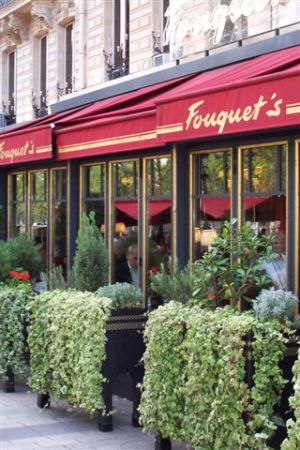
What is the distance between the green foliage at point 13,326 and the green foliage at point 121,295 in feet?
4.75

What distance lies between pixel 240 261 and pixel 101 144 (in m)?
3.23

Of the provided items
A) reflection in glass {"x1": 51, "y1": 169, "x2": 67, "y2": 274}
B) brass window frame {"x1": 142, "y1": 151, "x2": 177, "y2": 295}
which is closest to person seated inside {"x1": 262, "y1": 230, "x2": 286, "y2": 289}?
brass window frame {"x1": 142, "y1": 151, "x2": 177, "y2": 295}

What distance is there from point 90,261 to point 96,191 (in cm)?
282

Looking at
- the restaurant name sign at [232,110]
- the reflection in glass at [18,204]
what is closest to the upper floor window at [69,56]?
the reflection in glass at [18,204]

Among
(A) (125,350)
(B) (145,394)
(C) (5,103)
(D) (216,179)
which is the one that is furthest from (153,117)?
(C) (5,103)

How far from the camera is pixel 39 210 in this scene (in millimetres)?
12594

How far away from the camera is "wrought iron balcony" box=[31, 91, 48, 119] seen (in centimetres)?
1830

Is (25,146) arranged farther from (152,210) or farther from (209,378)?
(209,378)

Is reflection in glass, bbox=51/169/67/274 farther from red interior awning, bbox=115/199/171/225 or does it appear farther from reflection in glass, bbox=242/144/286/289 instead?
reflection in glass, bbox=242/144/286/289

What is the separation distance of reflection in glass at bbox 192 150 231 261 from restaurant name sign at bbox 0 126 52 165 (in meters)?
2.21

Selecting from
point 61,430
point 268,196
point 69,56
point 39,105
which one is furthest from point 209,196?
point 39,105

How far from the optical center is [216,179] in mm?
8477

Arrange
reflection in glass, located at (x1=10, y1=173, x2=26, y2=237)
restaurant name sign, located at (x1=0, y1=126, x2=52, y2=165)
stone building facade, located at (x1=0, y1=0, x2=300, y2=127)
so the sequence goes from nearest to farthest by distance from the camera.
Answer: restaurant name sign, located at (x1=0, y1=126, x2=52, y2=165) → stone building facade, located at (x1=0, y1=0, x2=300, y2=127) → reflection in glass, located at (x1=10, y1=173, x2=26, y2=237)

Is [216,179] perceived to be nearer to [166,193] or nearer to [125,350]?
[166,193]
